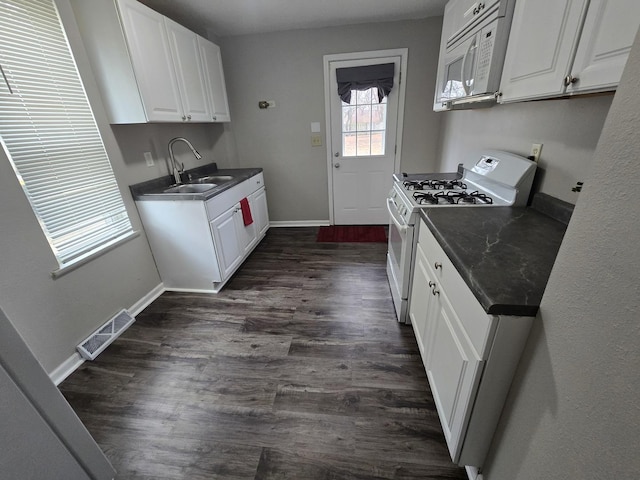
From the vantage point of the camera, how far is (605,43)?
822mm

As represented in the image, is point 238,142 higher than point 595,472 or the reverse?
higher

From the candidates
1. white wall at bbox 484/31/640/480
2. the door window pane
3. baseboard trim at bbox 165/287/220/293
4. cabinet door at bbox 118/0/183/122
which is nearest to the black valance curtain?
the door window pane

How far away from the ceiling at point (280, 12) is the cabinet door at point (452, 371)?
9.40 feet

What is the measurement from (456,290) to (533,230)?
554 millimetres

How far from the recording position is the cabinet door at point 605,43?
752 millimetres

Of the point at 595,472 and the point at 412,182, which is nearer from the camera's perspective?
the point at 595,472

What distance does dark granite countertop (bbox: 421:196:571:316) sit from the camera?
0.82 meters

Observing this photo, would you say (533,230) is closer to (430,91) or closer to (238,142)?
(430,91)

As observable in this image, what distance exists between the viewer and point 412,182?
2213mm

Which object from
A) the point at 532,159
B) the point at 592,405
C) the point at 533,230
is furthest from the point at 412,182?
the point at 592,405

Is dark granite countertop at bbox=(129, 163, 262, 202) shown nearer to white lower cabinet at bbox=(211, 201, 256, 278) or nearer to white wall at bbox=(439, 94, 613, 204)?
white lower cabinet at bbox=(211, 201, 256, 278)

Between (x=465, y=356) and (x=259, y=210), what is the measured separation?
2.90 meters

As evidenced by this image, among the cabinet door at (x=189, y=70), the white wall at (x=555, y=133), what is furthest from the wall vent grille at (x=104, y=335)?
the white wall at (x=555, y=133)

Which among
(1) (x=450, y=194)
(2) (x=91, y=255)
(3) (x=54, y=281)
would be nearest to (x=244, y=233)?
(2) (x=91, y=255)
